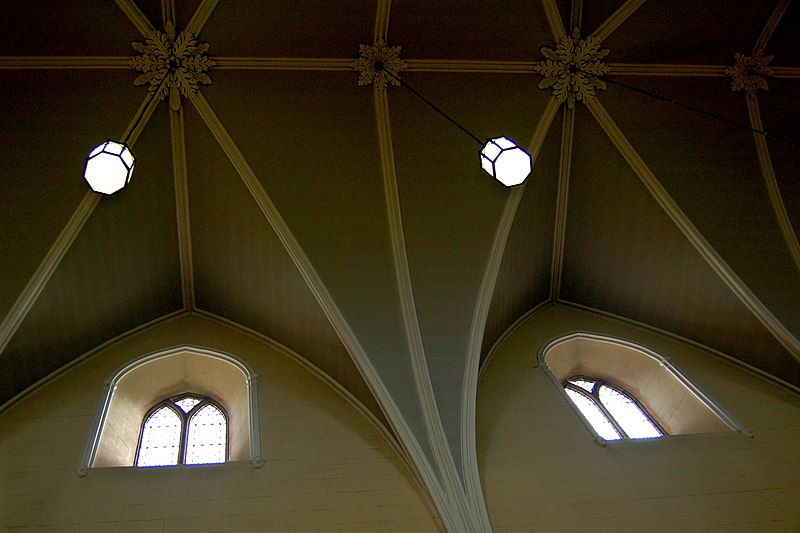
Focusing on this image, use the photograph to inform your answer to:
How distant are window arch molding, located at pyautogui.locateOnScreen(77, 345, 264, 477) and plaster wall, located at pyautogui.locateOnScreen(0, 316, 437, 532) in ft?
0.48

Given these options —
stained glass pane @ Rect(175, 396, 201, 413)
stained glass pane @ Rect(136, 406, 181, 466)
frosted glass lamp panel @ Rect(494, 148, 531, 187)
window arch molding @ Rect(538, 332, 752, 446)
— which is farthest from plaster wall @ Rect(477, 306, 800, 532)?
stained glass pane @ Rect(175, 396, 201, 413)

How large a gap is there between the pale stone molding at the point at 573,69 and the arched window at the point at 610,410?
394cm

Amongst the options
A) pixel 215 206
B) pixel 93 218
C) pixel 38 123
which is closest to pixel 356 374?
pixel 215 206

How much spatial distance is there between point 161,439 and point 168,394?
Answer: 935 mm

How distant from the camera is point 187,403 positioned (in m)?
8.37

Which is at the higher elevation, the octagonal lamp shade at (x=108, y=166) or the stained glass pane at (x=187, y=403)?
the octagonal lamp shade at (x=108, y=166)

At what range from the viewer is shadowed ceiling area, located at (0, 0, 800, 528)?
8.20 metres

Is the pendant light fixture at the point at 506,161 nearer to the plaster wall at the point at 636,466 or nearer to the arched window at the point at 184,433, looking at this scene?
the plaster wall at the point at 636,466

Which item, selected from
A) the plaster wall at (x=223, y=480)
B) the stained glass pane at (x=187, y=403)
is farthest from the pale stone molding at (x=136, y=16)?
the stained glass pane at (x=187, y=403)

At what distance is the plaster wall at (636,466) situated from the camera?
251 inches

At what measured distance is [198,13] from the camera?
8.41 m

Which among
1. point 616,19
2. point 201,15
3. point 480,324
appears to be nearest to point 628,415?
point 480,324

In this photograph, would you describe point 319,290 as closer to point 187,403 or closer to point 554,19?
point 187,403

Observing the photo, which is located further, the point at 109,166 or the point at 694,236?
the point at 694,236
